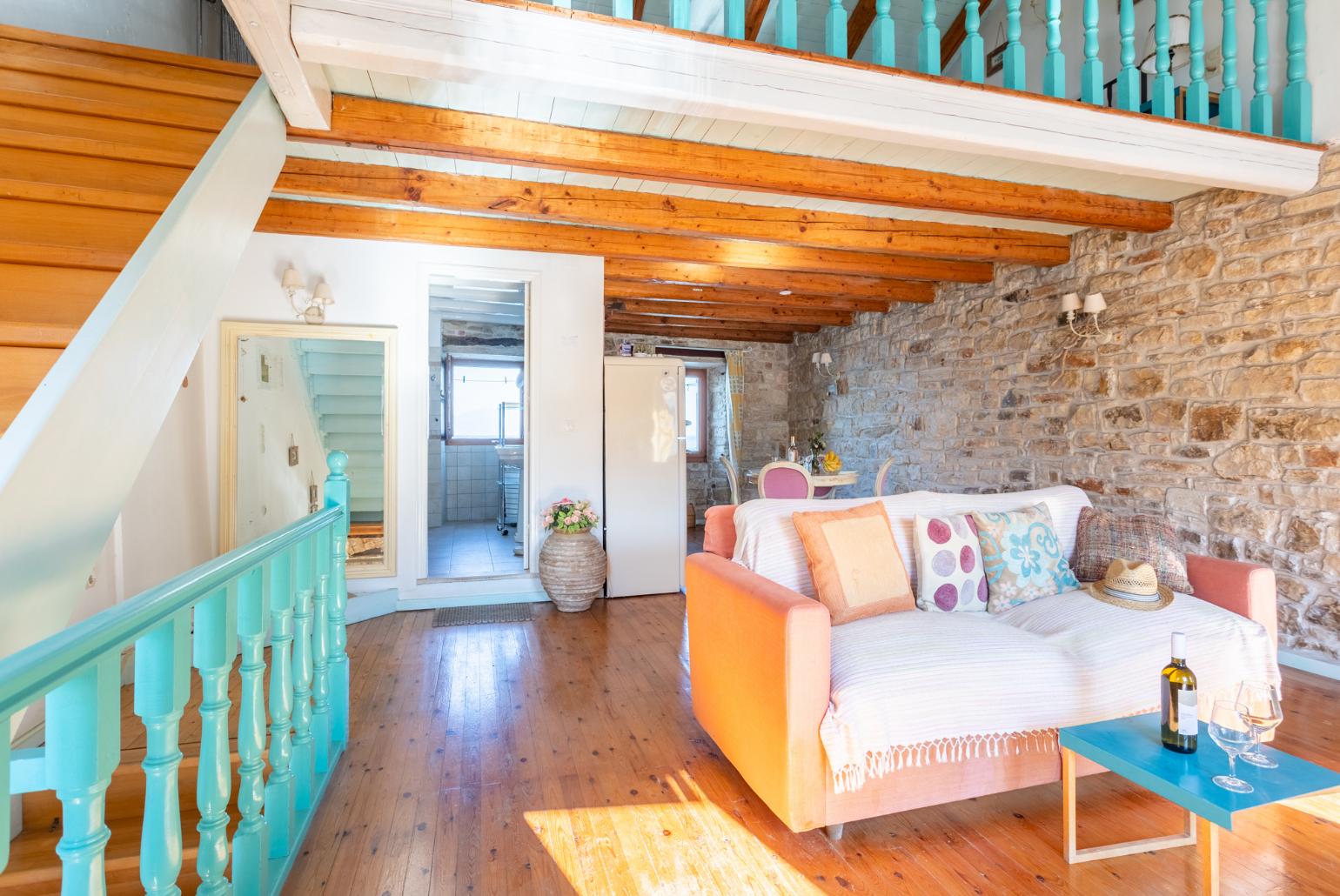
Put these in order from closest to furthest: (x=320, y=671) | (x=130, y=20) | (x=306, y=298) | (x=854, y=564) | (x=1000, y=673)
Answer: (x=1000, y=673) < (x=320, y=671) < (x=854, y=564) < (x=130, y=20) < (x=306, y=298)

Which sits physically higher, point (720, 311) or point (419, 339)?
point (720, 311)

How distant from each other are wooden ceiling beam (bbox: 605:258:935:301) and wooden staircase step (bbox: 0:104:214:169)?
305 cm

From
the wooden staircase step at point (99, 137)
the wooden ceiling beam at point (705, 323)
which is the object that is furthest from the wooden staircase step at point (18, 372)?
the wooden ceiling beam at point (705, 323)

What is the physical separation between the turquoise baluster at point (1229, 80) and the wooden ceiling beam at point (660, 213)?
131cm

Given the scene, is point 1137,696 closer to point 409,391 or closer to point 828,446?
point 409,391

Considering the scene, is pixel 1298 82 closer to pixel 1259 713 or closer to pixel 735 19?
pixel 735 19

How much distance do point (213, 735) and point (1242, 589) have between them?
10.3 ft

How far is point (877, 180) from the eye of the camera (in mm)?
3299

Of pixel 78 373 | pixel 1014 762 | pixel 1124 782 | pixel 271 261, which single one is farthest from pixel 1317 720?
pixel 271 261

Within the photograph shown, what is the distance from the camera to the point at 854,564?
89.2 inches

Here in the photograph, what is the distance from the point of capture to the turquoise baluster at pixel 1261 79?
307 cm

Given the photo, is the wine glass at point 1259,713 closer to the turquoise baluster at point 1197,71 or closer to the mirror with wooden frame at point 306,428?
the turquoise baluster at point 1197,71

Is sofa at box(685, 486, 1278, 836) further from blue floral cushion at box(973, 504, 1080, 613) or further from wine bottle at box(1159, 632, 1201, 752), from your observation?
wine bottle at box(1159, 632, 1201, 752)

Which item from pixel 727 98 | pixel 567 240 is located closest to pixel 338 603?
pixel 727 98
